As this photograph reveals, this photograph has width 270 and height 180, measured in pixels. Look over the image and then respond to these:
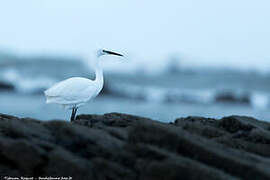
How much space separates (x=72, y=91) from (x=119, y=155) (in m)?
5.23

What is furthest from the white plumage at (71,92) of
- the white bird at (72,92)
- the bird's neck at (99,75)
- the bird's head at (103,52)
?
the bird's head at (103,52)

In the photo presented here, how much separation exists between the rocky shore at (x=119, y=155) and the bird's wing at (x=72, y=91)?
4.21 metres

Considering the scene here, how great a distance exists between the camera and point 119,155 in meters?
5.93

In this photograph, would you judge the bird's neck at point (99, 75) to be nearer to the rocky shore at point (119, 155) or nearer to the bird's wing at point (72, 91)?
the bird's wing at point (72, 91)

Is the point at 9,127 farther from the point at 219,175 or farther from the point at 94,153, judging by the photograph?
the point at 219,175

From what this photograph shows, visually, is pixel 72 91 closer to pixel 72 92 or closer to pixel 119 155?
pixel 72 92

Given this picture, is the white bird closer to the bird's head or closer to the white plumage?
the white plumage

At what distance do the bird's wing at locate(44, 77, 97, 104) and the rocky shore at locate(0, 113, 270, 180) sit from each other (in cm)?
421

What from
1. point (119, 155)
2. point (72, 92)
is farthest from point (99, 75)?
point (119, 155)

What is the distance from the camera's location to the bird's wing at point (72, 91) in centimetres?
1083

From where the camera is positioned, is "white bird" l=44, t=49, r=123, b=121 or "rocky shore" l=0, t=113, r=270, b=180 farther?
"white bird" l=44, t=49, r=123, b=121

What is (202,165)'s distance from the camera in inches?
223

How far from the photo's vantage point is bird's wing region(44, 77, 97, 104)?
1083 centimetres

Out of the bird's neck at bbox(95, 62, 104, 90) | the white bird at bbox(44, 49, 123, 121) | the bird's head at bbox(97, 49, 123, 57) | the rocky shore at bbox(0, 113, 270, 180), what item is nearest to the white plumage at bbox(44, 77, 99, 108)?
the white bird at bbox(44, 49, 123, 121)
